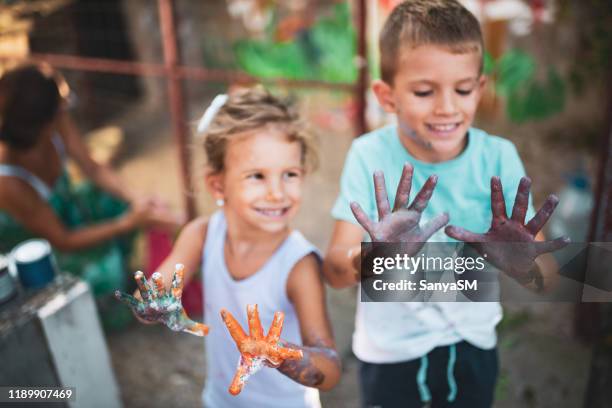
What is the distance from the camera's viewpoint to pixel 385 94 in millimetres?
1331

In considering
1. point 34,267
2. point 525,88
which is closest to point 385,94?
point 34,267

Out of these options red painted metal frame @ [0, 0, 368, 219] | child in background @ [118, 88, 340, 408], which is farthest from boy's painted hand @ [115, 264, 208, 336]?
red painted metal frame @ [0, 0, 368, 219]

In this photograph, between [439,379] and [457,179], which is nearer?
[457,179]

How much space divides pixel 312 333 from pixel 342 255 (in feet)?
0.61

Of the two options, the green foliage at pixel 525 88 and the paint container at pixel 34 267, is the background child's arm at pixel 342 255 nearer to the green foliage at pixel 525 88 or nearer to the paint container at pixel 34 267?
the paint container at pixel 34 267

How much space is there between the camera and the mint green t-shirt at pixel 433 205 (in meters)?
1.28

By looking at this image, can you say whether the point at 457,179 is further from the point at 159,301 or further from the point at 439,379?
the point at 159,301

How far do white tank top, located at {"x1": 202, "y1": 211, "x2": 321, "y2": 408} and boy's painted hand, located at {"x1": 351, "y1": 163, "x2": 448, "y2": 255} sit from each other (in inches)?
15.2

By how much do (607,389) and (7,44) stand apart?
3773 millimetres

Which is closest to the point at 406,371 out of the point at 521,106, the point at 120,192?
the point at 120,192

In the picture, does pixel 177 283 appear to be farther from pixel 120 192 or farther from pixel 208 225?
pixel 120 192

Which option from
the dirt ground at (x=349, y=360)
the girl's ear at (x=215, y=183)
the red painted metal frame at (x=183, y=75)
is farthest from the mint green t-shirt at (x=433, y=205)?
the red painted metal frame at (x=183, y=75)

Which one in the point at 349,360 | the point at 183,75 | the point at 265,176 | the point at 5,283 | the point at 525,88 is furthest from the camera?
the point at 525,88

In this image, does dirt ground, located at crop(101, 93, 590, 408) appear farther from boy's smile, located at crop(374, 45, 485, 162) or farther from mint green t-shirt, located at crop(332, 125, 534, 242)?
boy's smile, located at crop(374, 45, 485, 162)
